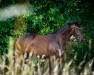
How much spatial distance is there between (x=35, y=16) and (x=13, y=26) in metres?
1.30

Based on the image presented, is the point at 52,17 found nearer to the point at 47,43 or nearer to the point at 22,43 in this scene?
the point at 47,43

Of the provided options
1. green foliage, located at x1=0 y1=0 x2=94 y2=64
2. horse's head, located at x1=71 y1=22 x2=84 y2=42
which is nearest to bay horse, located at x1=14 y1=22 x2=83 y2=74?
horse's head, located at x1=71 y1=22 x2=84 y2=42

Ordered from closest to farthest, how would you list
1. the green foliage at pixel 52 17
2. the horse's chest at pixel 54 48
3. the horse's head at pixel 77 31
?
the horse's head at pixel 77 31 < the horse's chest at pixel 54 48 < the green foliage at pixel 52 17

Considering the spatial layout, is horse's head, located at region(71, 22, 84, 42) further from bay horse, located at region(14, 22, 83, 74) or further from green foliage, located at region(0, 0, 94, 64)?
green foliage, located at region(0, 0, 94, 64)

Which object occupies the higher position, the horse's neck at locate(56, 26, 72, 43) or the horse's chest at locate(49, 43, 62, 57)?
the horse's neck at locate(56, 26, 72, 43)

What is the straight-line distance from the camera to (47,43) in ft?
19.6

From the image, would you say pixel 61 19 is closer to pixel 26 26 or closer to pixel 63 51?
pixel 26 26

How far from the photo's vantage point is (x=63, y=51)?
5742 millimetres

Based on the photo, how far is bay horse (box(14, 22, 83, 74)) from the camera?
5.81 metres

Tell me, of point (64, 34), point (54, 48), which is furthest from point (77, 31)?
point (54, 48)

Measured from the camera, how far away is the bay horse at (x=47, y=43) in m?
5.81

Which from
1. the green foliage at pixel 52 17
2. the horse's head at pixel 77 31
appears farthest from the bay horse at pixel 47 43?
the green foliage at pixel 52 17

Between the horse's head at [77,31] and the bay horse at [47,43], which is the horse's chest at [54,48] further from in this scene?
the horse's head at [77,31]

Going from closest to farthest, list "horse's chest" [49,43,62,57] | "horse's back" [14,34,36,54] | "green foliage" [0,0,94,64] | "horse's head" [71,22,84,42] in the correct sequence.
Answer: "horse's head" [71,22,84,42], "horse's chest" [49,43,62,57], "horse's back" [14,34,36,54], "green foliage" [0,0,94,64]
